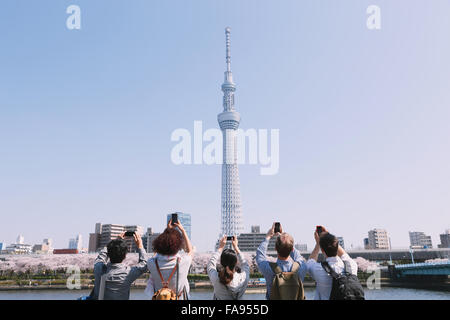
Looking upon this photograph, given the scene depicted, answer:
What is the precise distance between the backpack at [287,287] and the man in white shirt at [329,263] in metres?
0.23

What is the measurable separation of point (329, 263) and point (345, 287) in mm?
258

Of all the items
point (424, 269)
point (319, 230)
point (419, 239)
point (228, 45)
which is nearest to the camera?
point (319, 230)

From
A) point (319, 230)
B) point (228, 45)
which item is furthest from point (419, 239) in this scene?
point (319, 230)

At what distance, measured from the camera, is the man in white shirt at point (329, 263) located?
127 inches

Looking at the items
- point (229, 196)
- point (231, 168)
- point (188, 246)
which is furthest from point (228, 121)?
point (188, 246)

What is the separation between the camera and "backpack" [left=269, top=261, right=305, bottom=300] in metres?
3.08

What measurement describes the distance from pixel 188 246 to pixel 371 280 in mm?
49163

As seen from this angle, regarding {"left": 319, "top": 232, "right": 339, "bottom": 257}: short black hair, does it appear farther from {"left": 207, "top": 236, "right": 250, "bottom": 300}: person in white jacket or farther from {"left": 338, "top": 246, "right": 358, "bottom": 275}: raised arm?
{"left": 207, "top": 236, "right": 250, "bottom": 300}: person in white jacket

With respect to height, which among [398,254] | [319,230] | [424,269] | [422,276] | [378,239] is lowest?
[422,276]

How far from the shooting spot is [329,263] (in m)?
3.28

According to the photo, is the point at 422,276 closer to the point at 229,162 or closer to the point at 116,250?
the point at 116,250

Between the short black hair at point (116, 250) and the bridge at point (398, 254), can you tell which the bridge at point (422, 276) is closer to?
the bridge at point (398, 254)

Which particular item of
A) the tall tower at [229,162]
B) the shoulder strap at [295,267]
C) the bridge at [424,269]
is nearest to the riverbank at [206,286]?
the bridge at [424,269]
